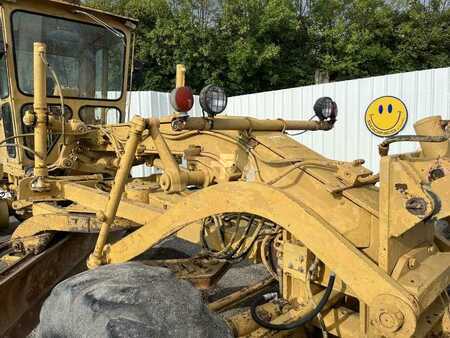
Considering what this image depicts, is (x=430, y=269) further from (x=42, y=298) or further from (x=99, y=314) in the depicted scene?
(x=42, y=298)

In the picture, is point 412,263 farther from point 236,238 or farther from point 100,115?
point 100,115

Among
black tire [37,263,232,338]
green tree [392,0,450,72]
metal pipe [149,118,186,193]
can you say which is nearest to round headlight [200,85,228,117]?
metal pipe [149,118,186,193]

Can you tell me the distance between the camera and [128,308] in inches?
71.8

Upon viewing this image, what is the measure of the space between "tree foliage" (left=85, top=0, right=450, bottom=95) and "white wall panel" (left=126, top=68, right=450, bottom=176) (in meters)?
10.6

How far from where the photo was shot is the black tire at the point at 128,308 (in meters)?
1.78

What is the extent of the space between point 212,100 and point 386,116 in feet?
19.9

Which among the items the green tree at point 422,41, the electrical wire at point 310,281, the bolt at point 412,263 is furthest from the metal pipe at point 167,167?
the green tree at point 422,41

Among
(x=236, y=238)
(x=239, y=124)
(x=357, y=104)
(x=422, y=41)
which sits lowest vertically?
(x=236, y=238)

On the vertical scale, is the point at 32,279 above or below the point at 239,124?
below

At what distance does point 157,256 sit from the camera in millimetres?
5285

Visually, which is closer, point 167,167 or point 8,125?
point 167,167

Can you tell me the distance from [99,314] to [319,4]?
26.2 m

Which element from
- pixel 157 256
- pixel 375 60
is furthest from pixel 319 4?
pixel 157 256

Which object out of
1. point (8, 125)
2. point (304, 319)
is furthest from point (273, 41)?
point (304, 319)
